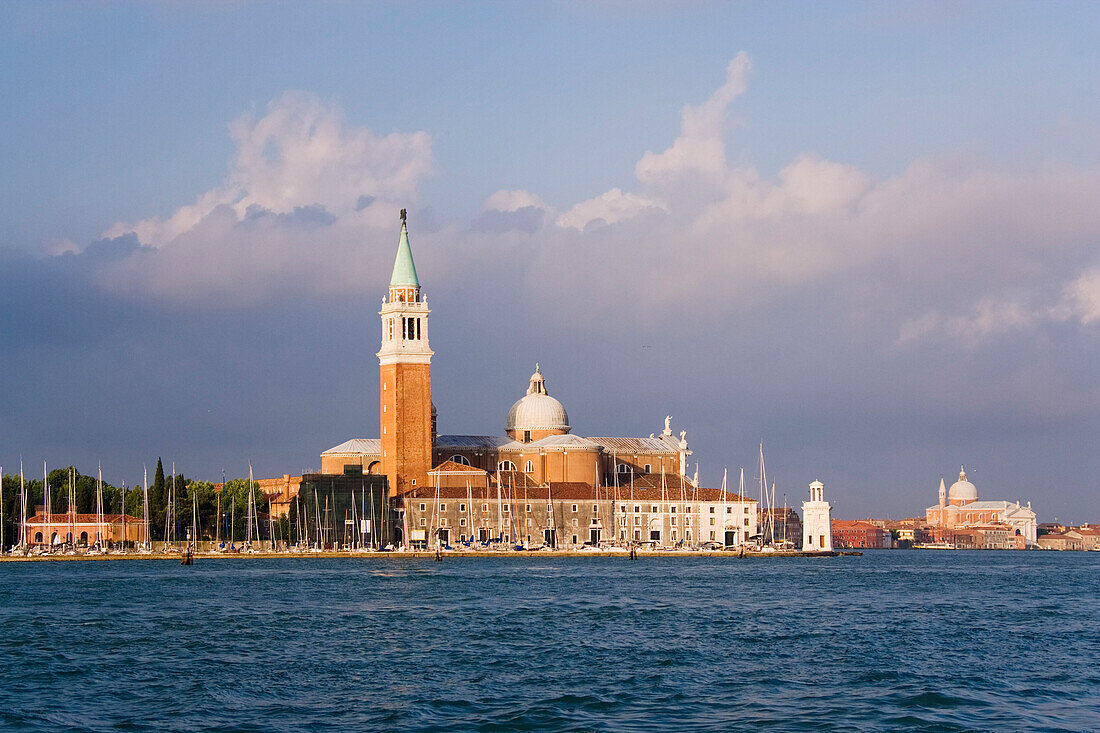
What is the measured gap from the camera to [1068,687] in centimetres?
2225

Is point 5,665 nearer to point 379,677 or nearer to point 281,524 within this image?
point 379,677

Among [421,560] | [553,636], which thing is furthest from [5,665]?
[421,560]

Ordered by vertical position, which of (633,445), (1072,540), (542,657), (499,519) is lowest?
(1072,540)

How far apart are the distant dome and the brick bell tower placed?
96935 mm

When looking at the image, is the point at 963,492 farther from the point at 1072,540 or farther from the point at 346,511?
the point at 346,511

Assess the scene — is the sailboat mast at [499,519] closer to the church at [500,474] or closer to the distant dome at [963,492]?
the church at [500,474]

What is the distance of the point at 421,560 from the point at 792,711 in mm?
53847

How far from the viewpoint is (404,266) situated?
86062 millimetres

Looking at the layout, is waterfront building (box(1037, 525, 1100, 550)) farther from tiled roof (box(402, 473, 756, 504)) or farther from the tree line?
the tree line

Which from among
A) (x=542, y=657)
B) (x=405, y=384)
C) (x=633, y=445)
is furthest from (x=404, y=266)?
(x=542, y=657)

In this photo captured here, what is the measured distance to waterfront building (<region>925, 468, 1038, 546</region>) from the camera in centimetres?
15600

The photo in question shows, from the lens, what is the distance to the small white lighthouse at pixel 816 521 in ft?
296

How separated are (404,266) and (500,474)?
13.8 m

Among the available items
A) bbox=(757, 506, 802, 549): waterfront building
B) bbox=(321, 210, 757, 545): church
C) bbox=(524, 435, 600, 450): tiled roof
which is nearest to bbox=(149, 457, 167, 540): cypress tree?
bbox=(321, 210, 757, 545): church
